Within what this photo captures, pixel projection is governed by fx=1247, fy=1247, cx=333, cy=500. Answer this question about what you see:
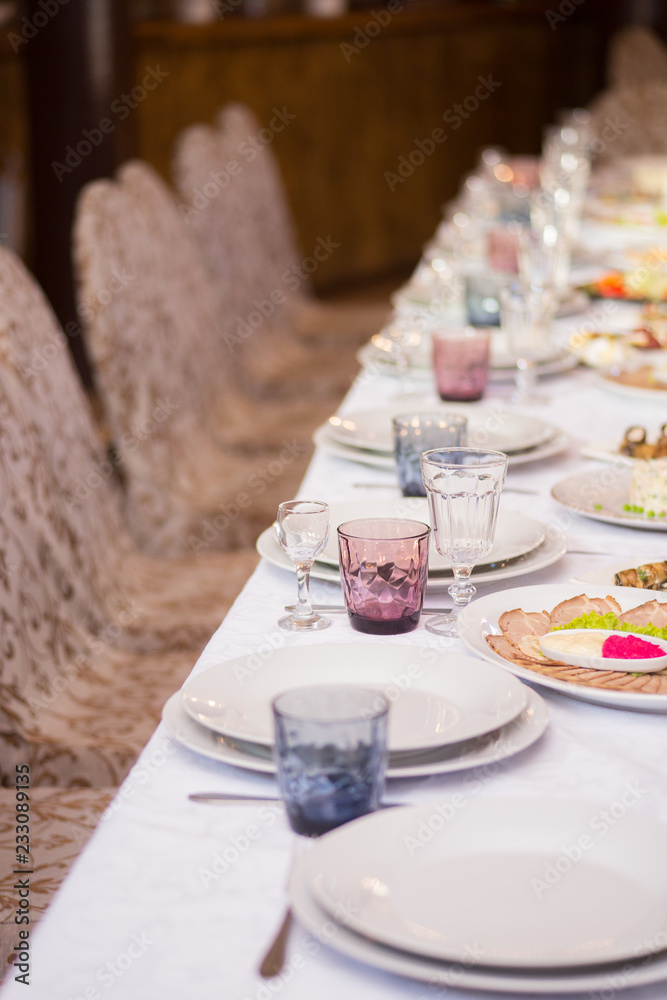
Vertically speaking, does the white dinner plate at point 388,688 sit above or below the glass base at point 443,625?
above

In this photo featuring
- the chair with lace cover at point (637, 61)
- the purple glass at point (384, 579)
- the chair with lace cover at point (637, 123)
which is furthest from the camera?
the chair with lace cover at point (637, 61)

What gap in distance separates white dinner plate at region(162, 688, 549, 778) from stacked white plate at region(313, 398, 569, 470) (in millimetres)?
645

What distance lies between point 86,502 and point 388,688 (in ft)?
3.14

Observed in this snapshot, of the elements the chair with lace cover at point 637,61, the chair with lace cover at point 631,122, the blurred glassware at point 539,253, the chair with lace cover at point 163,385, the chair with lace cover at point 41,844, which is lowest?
the chair with lace cover at point 41,844

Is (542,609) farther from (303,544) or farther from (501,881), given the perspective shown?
(501,881)

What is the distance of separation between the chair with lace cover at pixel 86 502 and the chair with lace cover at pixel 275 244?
1625mm

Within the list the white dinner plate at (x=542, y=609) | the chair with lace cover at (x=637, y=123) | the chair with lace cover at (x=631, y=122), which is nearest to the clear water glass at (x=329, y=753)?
the white dinner plate at (x=542, y=609)

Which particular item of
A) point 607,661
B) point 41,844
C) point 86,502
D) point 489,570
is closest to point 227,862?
point 607,661

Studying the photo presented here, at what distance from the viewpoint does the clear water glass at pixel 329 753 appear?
2.27 feet

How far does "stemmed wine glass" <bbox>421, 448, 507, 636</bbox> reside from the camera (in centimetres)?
102

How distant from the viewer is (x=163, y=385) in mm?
2285

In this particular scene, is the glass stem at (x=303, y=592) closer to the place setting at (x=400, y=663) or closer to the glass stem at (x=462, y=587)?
the place setting at (x=400, y=663)

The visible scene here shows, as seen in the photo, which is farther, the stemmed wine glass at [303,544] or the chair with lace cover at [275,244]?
the chair with lace cover at [275,244]

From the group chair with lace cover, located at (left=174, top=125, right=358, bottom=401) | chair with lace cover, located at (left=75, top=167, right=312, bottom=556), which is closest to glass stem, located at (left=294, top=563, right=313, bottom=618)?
chair with lace cover, located at (left=75, top=167, right=312, bottom=556)
